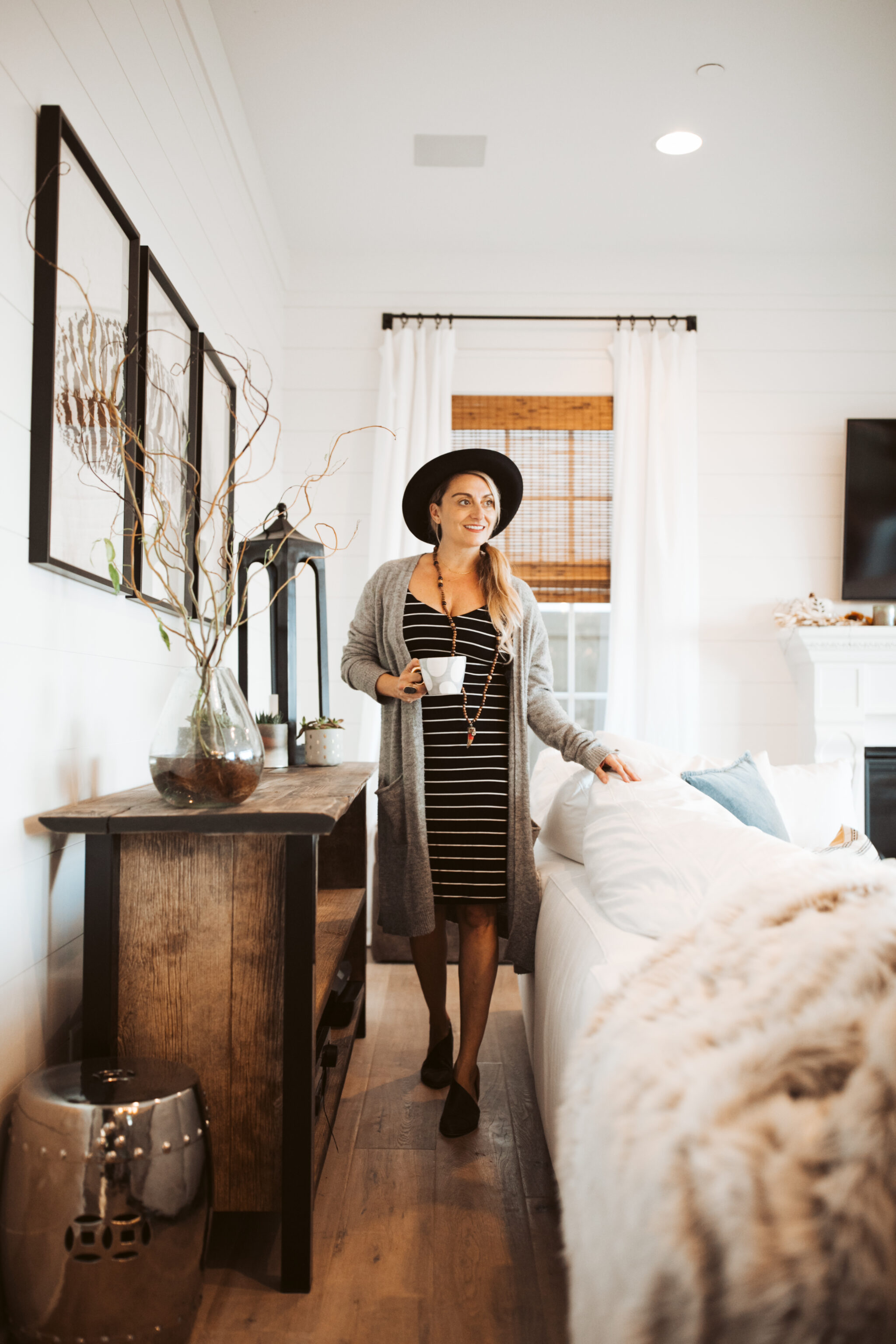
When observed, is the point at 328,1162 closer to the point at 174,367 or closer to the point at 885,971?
the point at 885,971

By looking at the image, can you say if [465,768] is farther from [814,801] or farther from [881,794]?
[881,794]

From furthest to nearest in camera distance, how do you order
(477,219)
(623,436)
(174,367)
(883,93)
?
(623,436) < (477,219) < (883,93) < (174,367)

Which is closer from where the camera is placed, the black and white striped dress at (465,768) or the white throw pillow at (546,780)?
the black and white striped dress at (465,768)

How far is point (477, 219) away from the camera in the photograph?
3.64m

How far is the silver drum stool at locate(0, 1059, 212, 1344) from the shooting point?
114 cm

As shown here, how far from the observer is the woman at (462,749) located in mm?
2066

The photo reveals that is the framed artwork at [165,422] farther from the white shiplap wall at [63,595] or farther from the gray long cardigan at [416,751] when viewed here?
the gray long cardigan at [416,751]

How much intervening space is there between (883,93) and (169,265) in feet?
8.03

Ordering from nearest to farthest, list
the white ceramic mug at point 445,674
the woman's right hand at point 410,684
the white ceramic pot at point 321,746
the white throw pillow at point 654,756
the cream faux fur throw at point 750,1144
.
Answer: the cream faux fur throw at point 750,1144 → the white ceramic mug at point 445,674 → the woman's right hand at point 410,684 → the white throw pillow at point 654,756 → the white ceramic pot at point 321,746

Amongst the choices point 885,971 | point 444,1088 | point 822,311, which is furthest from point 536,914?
Answer: point 822,311

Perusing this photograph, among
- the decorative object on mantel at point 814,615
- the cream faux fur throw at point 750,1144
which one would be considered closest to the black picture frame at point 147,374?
the cream faux fur throw at point 750,1144

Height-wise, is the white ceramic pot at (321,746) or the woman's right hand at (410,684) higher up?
the woman's right hand at (410,684)

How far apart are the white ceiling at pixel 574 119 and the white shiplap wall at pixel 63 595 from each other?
1.85ft

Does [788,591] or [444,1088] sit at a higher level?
[788,591]
